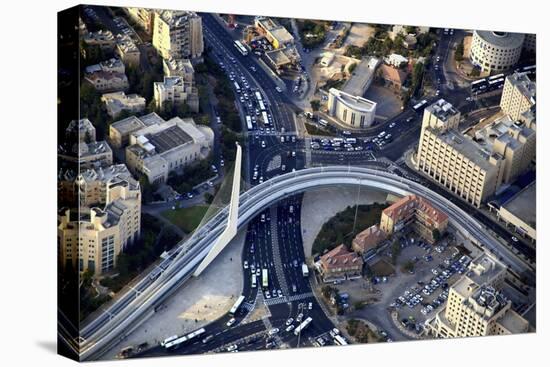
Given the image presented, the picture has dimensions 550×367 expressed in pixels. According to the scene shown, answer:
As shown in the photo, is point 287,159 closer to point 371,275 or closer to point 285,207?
point 285,207

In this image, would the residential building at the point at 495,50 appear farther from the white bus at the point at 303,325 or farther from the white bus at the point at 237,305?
the white bus at the point at 237,305

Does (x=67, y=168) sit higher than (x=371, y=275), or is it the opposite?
(x=67, y=168)

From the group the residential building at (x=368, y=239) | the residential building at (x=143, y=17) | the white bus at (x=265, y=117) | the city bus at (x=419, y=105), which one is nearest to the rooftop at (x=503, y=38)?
the city bus at (x=419, y=105)

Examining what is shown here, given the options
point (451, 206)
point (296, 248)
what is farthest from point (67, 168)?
point (451, 206)

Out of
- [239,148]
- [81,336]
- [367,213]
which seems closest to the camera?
[81,336]

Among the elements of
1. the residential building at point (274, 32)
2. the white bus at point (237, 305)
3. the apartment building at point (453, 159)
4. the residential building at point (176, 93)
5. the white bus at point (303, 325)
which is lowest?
the white bus at point (303, 325)

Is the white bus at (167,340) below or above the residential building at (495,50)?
below
